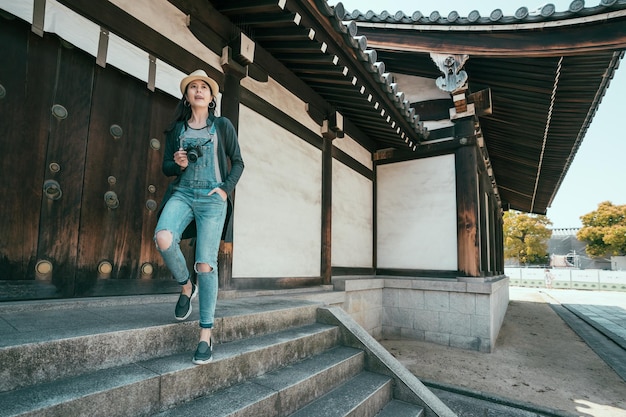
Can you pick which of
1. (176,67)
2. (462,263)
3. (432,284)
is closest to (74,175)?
(176,67)

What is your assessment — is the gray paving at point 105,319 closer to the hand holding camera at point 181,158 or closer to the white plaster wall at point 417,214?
the hand holding camera at point 181,158

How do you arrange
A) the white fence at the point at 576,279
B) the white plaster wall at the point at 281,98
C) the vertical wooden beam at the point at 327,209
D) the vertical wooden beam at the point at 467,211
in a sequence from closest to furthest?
the white plaster wall at the point at 281,98, the vertical wooden beam at the point at 327,209, the vertical wooden beam at the point at 467,211, the white fence at the point at 576,279

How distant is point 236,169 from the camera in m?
2.48

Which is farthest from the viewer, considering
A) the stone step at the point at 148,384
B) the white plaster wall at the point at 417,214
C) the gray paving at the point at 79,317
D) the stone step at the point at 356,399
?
the white plaster wall at the point at 417,214

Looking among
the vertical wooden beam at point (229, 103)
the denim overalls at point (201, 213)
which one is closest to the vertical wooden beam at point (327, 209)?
the vertical wooden beam at point (229, 103)

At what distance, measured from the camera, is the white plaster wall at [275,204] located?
5.02 m

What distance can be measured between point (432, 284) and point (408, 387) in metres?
4.38

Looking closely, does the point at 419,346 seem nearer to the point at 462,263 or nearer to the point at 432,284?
the point at 432,284

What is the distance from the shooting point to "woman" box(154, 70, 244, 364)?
229 cm

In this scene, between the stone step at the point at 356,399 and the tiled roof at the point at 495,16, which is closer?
the stone step at the point at 356,399

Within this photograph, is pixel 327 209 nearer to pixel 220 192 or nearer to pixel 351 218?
pixel 351 218

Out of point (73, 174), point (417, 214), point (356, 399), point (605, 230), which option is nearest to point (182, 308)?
point (356, 399)

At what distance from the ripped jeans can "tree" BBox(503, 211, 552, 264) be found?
45.6m

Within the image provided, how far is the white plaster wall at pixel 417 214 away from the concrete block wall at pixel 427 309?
2.87 feet
